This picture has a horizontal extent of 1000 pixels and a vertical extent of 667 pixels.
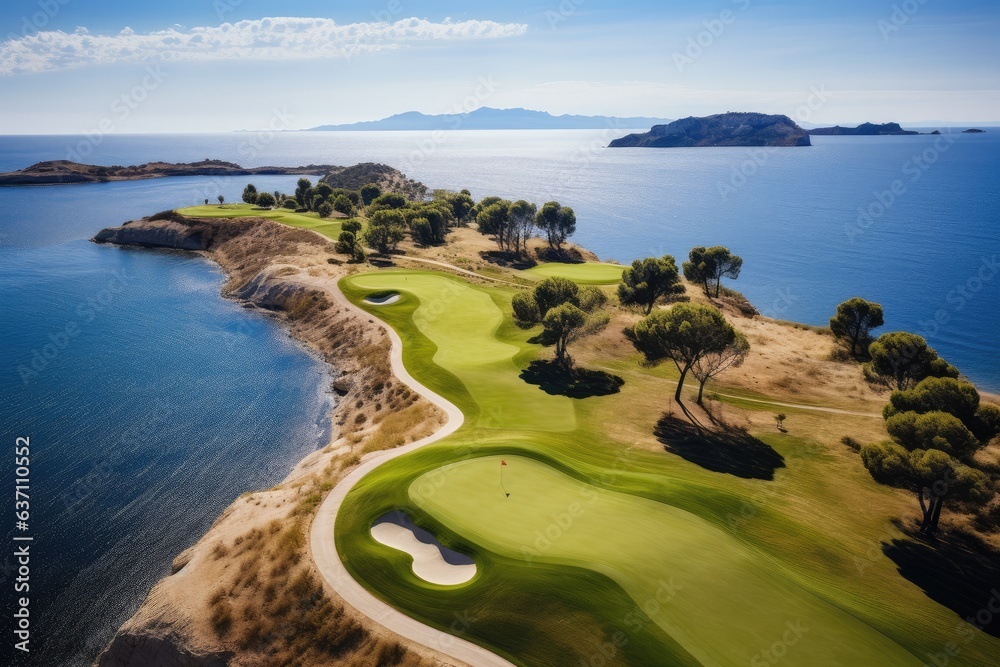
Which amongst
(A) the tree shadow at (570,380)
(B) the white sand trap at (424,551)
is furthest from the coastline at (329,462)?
(A) the tree shadow at (570,380)

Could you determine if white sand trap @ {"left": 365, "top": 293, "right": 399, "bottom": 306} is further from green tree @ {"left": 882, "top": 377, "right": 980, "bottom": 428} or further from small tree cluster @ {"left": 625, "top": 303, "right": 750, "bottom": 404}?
green tree @ {"left": 882, "top": 377, "right": 980, "bottom": 428}

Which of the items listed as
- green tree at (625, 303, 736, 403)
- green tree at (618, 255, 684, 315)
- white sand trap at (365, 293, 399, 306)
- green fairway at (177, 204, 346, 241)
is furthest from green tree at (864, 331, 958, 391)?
green fairway at (177, 204, 346, 241)

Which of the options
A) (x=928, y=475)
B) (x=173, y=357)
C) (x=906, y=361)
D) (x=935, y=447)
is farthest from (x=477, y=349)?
(x=928, y=475)

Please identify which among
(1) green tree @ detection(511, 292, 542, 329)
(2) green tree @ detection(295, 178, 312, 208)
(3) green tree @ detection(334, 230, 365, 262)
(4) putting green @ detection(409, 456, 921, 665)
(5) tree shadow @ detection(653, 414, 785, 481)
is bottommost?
(5) tree shadow @ detection(653, 414, 785, 481)

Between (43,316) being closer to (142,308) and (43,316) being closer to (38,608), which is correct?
(142,308)

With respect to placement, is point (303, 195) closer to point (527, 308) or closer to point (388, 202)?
point (388, 202)

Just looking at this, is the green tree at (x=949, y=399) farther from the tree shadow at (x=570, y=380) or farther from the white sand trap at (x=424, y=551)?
the white sand trap at (x=424, y=551)
